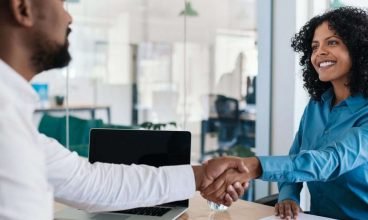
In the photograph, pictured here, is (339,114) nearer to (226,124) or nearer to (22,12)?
(22,12)

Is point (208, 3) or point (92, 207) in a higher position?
point (208, 3)

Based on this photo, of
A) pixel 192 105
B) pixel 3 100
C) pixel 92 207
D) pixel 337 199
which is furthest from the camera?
pixel 192 105

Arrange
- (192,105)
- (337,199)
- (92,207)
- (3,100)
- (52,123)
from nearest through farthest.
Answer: (3,100) → (92,207) → (337,199) → (52,123) → (192,105)

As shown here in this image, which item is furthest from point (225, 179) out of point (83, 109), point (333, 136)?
point (83, 109)

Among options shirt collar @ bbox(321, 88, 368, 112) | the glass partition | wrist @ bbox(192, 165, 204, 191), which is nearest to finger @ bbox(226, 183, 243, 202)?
wrist @ bbox(192, 165, 204, 191)

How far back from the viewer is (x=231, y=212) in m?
1.69

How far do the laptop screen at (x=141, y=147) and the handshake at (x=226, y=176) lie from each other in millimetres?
144

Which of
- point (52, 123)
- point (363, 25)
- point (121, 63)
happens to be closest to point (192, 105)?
point (121, 63)

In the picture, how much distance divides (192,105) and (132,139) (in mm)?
4547

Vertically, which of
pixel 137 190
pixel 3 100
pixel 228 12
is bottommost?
pixel 137 190

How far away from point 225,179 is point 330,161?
15.4 inches

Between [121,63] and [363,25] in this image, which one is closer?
[363,25]

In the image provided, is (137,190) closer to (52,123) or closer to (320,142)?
(320,142)

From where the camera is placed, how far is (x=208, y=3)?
650cm
